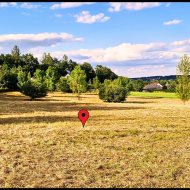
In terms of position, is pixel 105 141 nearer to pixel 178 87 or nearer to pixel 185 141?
pixel 185 141

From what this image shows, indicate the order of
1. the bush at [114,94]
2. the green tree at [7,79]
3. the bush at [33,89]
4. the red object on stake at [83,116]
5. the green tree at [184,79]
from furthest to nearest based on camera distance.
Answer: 1. the green tree at [7,79]
2. the bush at [114,94]
3. the bush at [33,89]
4. the green tree at [184,79]
5. the red object on stake at [83,116]

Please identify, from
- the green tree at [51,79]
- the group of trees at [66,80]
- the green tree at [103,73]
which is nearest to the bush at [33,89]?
the group of trees at [66,80]

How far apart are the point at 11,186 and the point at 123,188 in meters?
2.80

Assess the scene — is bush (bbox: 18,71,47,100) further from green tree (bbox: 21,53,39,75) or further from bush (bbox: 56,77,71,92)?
green tree (bbox: 21,53,39,75)

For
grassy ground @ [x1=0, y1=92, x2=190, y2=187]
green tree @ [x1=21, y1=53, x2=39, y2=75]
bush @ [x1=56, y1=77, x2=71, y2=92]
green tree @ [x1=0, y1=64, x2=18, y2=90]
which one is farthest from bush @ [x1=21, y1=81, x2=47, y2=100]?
green tree @ [x1=21, y1=53, x2=39, y2=75]

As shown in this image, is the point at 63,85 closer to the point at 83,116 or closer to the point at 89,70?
the point at 89,70

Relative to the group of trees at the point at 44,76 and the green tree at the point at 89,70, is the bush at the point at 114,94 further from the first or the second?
the green tree at the point at 89,70

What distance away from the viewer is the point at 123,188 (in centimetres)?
975

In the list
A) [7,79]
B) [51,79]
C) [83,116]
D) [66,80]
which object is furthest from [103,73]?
[83,116]

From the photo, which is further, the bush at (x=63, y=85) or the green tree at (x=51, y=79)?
the bush at (x=63, y=85)

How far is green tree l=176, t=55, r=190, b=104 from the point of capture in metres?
51.8

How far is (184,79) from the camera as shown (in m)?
51.8

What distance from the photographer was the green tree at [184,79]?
51781 mm

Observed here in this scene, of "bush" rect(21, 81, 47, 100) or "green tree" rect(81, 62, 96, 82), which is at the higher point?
"green tree" rect(81, 62, 96, 82)
